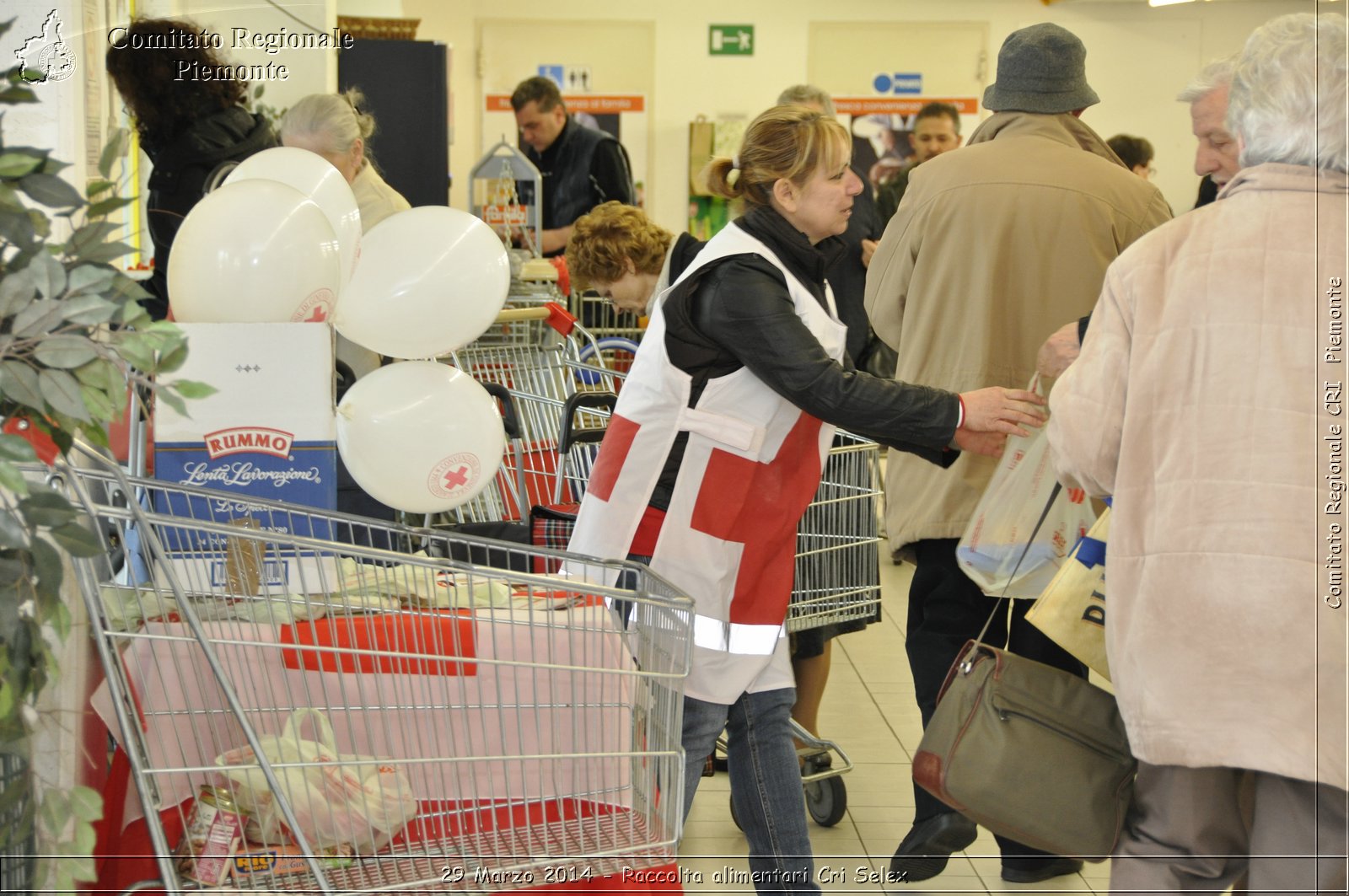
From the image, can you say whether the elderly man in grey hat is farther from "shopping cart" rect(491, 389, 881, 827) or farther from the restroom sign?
the restroom sign

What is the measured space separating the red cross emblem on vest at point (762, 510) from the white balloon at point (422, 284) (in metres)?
0.50

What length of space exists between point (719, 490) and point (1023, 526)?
24.2 inches

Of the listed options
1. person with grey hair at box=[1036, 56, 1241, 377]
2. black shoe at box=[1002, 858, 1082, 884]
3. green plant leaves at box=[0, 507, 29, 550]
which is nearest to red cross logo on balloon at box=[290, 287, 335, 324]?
green plant leaves at box=[0, 507, 29, 550]

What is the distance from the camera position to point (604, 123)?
11984mm

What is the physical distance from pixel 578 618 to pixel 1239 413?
3.15 feet

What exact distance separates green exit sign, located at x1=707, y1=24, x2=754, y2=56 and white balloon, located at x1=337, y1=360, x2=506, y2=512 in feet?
33.7

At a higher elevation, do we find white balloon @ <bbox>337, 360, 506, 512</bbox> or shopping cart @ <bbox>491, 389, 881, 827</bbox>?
white balloon @ <bbox>337, 360, 506, 512</bbox>

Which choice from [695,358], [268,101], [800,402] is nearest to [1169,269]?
[800,402]

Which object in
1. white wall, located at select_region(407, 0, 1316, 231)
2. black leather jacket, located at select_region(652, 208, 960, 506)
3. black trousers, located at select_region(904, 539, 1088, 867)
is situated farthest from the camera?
white wall, located at select_region(407, 0, 1316, 231)

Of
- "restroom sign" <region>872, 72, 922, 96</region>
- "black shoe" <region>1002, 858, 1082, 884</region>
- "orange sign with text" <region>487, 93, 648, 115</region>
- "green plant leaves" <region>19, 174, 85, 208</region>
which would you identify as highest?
"restroom sign" <region>872, 72, 922, 96</region>

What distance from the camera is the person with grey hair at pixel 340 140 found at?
158 inches

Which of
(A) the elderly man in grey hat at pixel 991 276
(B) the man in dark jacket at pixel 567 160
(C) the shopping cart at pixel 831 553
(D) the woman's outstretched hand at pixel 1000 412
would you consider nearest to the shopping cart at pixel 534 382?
(C) the shopping cart at pixel 831 553

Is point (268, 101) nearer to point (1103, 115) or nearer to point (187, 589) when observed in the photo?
point (187, 589)

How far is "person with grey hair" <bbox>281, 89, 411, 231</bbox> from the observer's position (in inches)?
158
